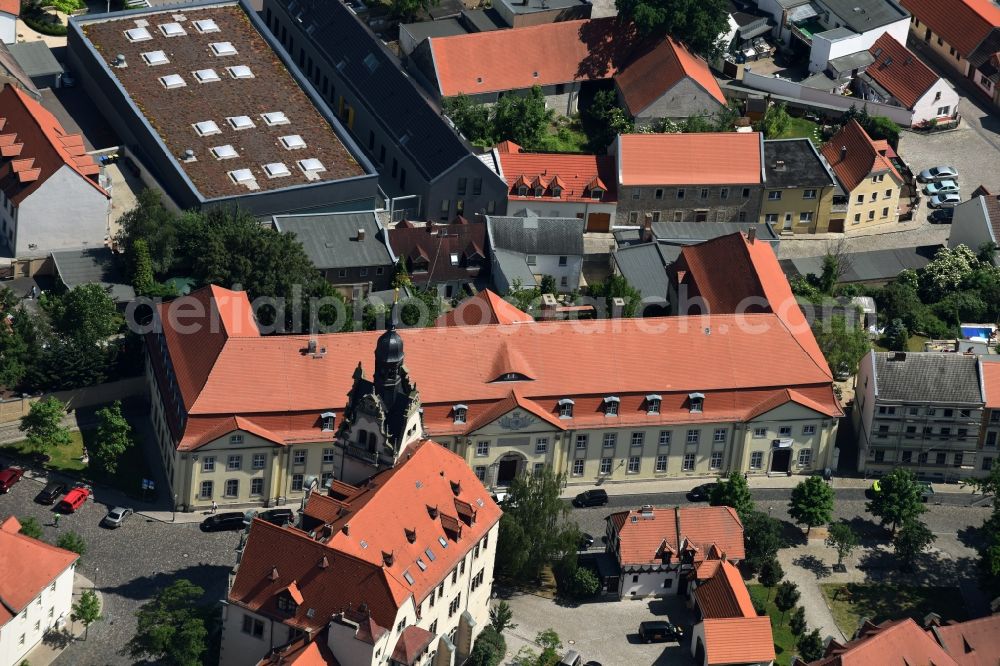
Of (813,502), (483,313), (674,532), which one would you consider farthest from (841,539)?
(483,313)

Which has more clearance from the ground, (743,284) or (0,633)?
(743,284)

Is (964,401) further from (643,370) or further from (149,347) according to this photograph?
(149,347)

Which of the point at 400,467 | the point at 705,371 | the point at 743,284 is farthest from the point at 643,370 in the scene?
the point at 400,467

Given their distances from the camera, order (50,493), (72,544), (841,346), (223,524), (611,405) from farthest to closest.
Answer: (841,346)
(611,405)
(50,493)
(223,524)
(72,544)

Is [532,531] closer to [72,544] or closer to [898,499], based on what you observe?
[898,499]

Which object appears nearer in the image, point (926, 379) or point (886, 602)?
point (886, 602)

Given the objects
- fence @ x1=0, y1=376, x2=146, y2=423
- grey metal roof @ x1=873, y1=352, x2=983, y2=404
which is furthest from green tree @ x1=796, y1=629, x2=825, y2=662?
fence @ x1=0, y1=376, x2=146, y2=423
